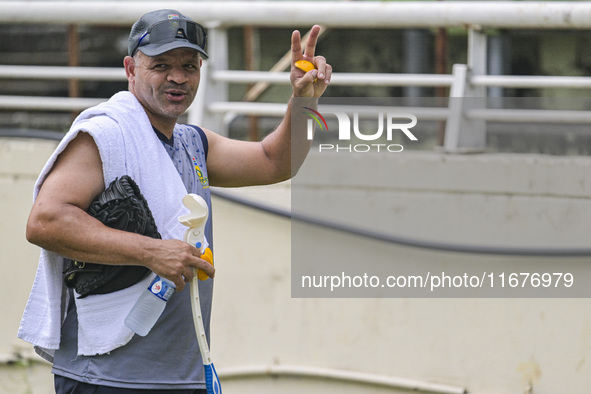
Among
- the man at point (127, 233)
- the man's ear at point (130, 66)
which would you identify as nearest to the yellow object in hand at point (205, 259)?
the man at point (127, 233)

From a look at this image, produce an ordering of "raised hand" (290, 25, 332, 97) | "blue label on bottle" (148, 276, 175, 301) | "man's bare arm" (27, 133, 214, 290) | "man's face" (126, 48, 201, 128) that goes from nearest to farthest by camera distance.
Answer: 1. "man's bare arm" (27, 133, 214, 290)
2. "blue label on bottle" (148, 276, 175, 301)
3. "man's face" (126, 48, 201, 128)
4. "raised hand" (290, 25, 332, 97)

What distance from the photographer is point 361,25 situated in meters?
4.58

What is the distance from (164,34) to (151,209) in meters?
0.56

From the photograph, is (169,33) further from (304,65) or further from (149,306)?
(149,306)

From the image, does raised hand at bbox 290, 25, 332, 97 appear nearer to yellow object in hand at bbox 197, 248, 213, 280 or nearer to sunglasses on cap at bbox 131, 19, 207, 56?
sunglasses on cap at bbox 131, 19, 207, 56

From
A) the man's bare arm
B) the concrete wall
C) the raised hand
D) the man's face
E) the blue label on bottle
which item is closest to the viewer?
the man's bare arm

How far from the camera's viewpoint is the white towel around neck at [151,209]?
2.61 metres

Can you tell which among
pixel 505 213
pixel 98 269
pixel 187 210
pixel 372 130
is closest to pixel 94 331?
pixel 98 269

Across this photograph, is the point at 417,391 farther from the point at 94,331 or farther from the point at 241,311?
the point at 94,331

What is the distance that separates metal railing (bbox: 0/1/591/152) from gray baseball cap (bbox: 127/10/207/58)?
5.64 feet

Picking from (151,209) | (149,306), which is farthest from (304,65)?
(149,306)

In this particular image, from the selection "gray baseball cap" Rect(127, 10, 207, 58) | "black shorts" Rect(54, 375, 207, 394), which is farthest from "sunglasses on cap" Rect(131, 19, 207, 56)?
"black shorts" Rect(54, 375, 207, 394)

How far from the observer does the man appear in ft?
8.10

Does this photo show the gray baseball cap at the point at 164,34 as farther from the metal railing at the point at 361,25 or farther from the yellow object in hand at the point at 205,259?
the metal railing at the point at 361,25
